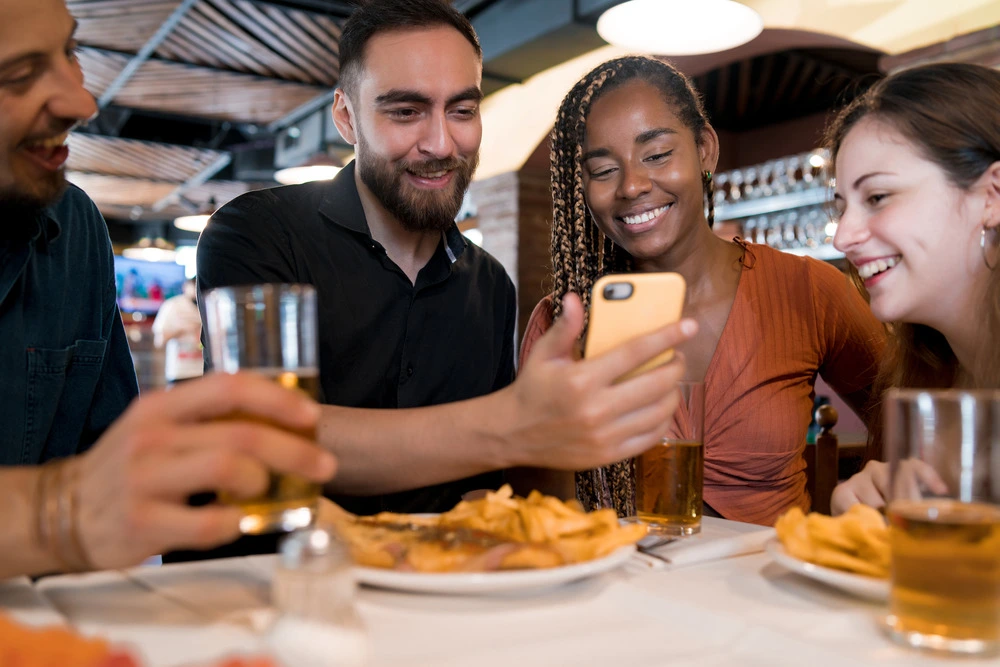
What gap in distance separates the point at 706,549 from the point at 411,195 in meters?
1.20

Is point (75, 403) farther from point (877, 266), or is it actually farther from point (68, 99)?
point (877, 266)

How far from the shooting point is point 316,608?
66cm

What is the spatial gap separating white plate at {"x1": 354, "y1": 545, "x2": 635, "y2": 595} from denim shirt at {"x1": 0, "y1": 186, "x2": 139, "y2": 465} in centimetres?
95

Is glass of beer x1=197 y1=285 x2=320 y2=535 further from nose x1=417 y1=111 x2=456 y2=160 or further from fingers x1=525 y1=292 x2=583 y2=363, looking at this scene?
nose x1=417 y1=111 x2=456 y2=160

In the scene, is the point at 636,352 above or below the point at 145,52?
below

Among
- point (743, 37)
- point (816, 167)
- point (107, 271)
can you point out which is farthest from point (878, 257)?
point (816, 167)

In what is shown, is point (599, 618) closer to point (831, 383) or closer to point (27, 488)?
point (27, 488)

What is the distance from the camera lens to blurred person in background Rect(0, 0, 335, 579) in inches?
27.7

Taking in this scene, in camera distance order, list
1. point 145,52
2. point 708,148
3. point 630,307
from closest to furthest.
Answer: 1. point 630,307
2. point 708,148
3. point 145,52

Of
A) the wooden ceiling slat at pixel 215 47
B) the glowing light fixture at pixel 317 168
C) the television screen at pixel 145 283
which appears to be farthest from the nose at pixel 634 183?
the television screen at pixel 145 283

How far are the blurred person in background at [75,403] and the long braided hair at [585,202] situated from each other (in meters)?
1.06

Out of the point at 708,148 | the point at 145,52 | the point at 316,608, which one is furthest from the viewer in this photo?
the point at 145,52

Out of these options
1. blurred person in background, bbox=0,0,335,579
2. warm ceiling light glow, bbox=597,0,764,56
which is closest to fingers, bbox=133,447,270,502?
blurred person in background, bbox=0,0,335,579

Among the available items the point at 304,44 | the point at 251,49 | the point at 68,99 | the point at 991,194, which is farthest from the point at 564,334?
the point at 251,49
